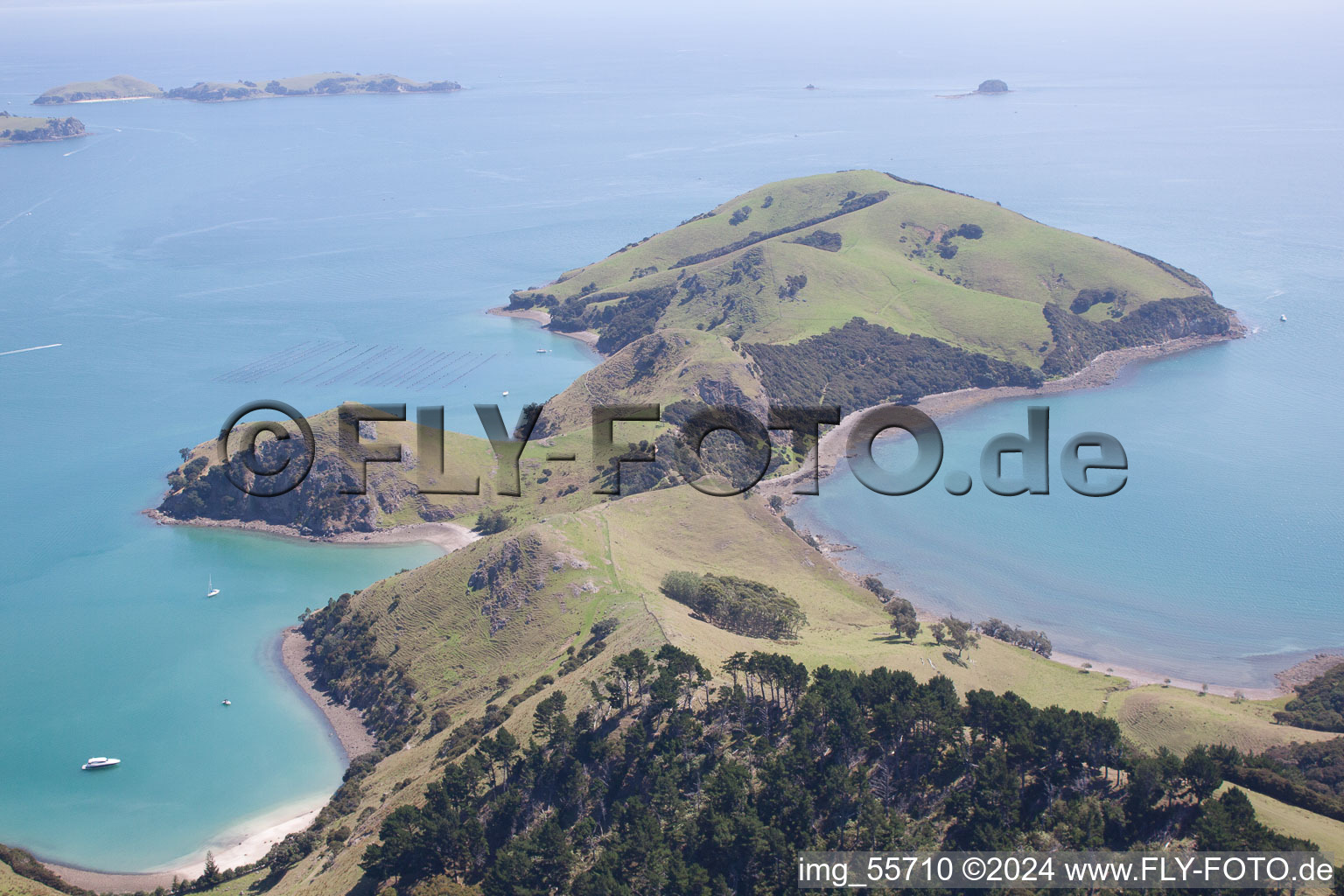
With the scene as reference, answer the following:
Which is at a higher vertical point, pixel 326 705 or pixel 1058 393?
pixel 1058 393

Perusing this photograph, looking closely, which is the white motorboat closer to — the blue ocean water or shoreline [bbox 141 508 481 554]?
the blue ocean water

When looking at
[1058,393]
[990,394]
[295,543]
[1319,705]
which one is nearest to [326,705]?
[295,543]

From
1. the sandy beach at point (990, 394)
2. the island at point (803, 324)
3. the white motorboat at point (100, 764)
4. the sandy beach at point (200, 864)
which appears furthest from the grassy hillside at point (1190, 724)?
the white motorboat at point (100, 764)

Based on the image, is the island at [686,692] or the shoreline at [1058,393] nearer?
the island at [686,692]

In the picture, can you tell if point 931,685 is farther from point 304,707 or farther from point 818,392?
point 818,392

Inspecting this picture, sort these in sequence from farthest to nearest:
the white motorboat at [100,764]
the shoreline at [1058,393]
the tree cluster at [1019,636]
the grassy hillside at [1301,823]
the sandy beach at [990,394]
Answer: the sandy beach at [990,394] → the tree cluster at [1019,636] → the shoreline at [1058,393] → the white motorboat at [100,764] → the grassy hillside at [1301,823]

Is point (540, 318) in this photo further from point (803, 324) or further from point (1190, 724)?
point (1190, 724)

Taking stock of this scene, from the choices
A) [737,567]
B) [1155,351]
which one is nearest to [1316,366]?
[1155,351]

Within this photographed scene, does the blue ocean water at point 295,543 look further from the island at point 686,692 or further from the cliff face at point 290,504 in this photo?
the island at point 686,692
